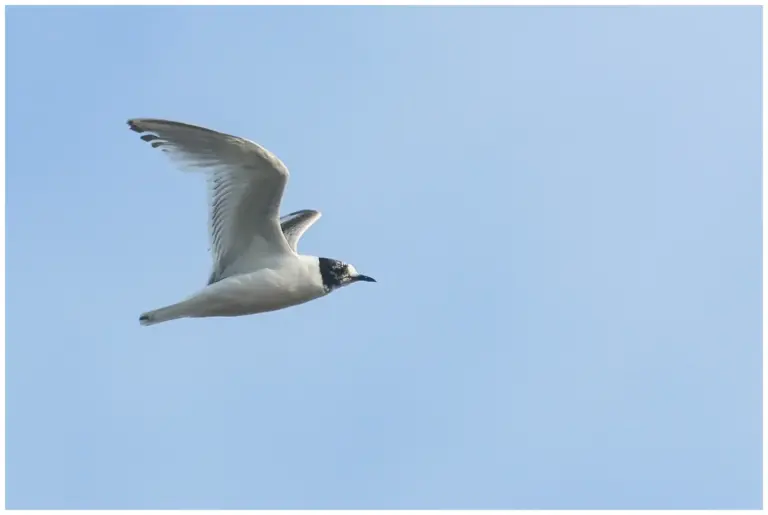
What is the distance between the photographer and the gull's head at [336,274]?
48.0 feet

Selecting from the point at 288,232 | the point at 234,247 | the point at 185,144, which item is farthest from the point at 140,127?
the point at 288,232

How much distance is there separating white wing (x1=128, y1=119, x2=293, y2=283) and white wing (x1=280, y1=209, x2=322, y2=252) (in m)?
1.41

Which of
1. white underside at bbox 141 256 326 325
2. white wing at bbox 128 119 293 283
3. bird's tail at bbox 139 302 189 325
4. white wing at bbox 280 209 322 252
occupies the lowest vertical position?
bird's tail at bbox 139 302 189 325

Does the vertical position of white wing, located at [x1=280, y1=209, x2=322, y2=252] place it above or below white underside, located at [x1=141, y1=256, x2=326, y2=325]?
above

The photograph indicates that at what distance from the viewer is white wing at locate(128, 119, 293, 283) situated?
1396 centimetres

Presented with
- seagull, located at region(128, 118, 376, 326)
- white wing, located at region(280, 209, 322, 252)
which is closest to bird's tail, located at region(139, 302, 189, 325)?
seagull, located at region(128, 118, 376, 326)

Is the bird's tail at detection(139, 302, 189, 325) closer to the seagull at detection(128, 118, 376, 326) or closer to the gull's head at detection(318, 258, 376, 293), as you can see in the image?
the seagull at detection(128, 118, 376, 326)

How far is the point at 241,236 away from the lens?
1453 centimetres

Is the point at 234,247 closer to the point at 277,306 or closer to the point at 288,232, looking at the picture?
the point at 277,306

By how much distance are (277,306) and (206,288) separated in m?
0.65

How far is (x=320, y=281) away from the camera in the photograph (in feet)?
47.8

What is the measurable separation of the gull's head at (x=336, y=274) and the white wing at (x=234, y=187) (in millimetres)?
347

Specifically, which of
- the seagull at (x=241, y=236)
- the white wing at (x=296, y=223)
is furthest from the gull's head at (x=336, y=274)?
the white wing at (x=296, y=223)

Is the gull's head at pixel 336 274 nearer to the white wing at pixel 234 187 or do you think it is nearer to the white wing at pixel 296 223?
the white wing at pixel 234 187
